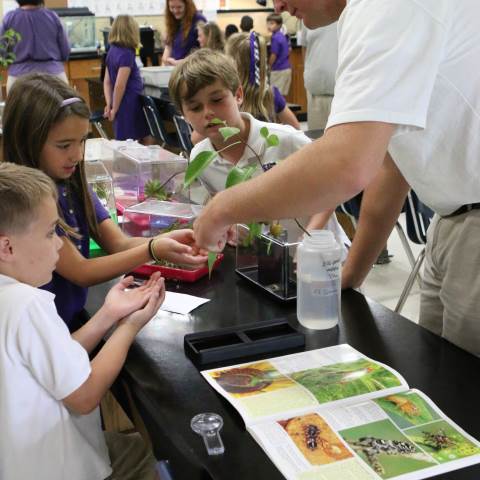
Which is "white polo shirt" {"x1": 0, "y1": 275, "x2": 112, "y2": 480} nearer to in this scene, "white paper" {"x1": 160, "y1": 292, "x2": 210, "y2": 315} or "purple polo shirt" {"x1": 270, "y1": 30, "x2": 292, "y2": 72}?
"white paper" {"x1": 160, "y1": 292, "x2": 210, "y2": 315}

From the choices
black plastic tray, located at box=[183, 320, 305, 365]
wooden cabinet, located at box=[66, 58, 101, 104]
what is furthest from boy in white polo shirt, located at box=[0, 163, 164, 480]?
wooden cabinet, located at box=[66, 58, 101, 104]

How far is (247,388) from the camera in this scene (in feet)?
4.07

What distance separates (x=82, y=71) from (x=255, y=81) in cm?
502

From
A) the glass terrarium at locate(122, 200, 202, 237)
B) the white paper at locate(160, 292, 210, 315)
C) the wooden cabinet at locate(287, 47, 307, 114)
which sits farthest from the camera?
the wooden cabinet at locate(287, 47, 307, 114)

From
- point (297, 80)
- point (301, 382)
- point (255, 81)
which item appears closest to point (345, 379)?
point (301, 382)

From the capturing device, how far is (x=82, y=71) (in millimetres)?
8125

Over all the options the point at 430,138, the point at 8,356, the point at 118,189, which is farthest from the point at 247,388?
the point at 118,189

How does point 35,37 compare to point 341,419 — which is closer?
point 341,419

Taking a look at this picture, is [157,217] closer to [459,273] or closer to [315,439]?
[459,273]

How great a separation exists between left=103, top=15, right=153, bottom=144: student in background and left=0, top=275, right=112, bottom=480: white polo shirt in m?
4.74

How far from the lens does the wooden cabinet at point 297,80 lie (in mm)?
9531

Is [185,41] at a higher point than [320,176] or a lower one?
lower

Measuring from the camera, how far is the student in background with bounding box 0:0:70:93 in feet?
20.9

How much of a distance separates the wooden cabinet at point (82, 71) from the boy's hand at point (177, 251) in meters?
6.59
